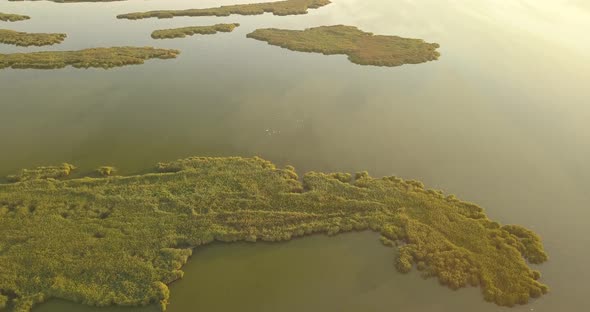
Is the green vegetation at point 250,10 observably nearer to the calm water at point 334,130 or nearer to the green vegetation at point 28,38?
the calm water at point 334,130

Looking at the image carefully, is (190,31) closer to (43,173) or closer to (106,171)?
(106,171)

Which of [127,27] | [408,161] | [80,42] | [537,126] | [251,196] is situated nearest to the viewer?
[251,196]

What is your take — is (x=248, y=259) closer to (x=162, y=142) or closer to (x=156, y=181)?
(x=156, y=181)

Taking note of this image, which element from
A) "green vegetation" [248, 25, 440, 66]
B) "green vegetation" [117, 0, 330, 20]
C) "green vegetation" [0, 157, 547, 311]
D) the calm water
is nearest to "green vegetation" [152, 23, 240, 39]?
the calm water

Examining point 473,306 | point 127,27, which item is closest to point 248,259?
point 473,306

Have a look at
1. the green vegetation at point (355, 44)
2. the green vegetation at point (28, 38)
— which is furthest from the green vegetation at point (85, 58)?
the green vegetation at point (355, 44)
